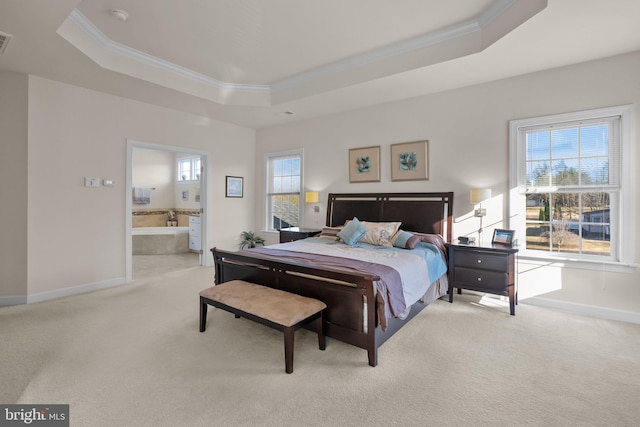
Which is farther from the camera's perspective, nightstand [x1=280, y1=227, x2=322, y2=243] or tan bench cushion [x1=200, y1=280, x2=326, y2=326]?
nightstand [x1=280, y1=227, x2=322, y2=243]

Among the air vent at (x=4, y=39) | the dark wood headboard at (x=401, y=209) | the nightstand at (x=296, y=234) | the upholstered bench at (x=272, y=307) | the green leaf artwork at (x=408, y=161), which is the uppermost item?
the air vent at (x=4, y=39)

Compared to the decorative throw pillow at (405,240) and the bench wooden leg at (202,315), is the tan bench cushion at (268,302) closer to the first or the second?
the bench wooden leg at (202,315)

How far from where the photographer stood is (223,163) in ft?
19.6

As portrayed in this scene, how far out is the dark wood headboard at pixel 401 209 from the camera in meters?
4.22

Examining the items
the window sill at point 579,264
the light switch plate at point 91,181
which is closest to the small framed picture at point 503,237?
the window sill at point 579,264

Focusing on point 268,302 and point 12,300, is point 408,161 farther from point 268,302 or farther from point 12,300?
point 12,300

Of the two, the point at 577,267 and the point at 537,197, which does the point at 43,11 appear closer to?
the point at 537,197

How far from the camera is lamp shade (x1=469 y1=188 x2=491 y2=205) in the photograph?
374cm

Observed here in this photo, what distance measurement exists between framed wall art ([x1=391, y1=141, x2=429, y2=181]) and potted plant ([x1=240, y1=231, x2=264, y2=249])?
9.98 ft

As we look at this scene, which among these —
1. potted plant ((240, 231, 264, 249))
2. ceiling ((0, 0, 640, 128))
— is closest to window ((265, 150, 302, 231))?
potted plant ((240, 231, 264, 249))

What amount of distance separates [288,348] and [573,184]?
3.65m

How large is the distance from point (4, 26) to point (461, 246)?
16.4ft

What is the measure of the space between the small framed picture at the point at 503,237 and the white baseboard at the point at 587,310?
775mm

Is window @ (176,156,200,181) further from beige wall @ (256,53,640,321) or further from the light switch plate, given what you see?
beige wall @ (256,53,640,321)
